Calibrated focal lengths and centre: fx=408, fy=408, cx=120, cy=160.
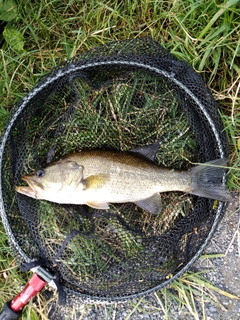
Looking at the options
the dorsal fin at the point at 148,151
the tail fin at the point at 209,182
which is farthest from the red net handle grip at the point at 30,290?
the tail fin at the point at 209,182

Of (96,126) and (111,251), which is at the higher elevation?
(96,126)

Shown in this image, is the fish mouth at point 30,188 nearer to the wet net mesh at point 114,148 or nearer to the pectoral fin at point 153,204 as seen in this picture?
the wet net mesh at point 114,148

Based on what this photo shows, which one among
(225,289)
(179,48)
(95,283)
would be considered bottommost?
(225,289)

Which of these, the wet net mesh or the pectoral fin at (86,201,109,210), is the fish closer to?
the pectoral fin at (86,201,109,210)

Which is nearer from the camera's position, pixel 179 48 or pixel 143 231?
pixel 143 231

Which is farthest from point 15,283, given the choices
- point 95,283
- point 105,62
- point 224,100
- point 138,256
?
point 224,100

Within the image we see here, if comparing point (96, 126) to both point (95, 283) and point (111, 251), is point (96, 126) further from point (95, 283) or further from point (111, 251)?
point (95, 283)

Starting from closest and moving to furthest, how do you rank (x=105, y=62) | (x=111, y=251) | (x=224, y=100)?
1. (x=105, y=62)
2. (x=111, y=251)
3. (x=224, y=100)
